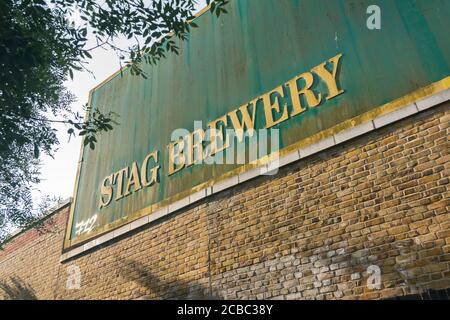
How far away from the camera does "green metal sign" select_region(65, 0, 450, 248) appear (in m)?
6.49

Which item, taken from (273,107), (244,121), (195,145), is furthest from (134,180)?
(273,107)

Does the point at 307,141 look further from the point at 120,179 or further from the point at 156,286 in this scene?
the point at 120,179

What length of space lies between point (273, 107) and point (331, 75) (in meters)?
1.37

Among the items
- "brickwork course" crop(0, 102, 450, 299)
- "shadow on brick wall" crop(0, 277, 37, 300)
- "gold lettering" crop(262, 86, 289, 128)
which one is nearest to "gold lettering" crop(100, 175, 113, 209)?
"brickwork course" crop(0, 102, 450, 299)

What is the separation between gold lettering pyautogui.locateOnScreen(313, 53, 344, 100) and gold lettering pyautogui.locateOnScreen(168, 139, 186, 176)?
3.92 metres

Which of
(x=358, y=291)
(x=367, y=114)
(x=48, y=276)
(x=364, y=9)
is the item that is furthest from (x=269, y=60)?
(x=48, y=276)

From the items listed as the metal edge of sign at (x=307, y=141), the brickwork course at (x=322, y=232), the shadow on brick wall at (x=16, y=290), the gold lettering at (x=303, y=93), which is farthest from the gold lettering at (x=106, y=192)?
the gold lettering at (x=303, y=93)

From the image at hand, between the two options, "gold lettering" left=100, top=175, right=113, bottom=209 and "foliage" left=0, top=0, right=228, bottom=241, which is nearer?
"foliage" left=0, top=0, right=228, bottom=241

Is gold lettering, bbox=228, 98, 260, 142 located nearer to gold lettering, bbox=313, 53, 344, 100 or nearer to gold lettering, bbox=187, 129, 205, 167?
gold lettering, bbox=187, 129, 205, 167

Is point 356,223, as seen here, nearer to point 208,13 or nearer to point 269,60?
point 269,60

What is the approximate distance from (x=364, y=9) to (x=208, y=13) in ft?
A: 16.4

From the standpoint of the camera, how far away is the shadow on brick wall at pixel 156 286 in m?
7.28

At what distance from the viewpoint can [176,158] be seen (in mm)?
9438

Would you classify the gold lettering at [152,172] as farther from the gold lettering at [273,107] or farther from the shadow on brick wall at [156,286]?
the gold lettering at [273,107]
